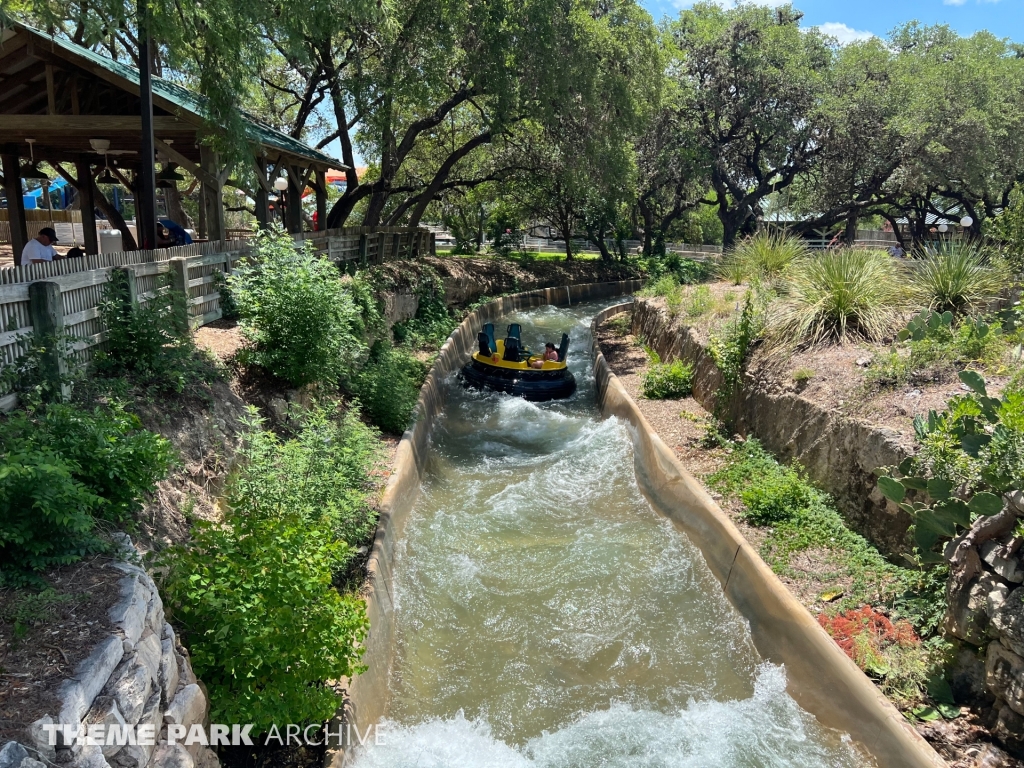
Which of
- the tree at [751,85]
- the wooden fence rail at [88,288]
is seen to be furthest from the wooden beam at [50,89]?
the tree at [751,85]

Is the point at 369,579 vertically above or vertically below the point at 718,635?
above

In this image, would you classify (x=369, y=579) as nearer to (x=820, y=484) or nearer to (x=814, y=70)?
(x=820, y=484)

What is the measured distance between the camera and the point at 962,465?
5047mm

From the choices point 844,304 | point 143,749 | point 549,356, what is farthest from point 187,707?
point 549,356

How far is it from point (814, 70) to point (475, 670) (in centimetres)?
2832

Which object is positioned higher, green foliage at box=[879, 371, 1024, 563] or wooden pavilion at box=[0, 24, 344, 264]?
wooden pavilion at box=[0, 24, 344, 264]

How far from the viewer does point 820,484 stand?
722 cm

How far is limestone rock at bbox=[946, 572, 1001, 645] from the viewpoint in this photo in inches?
175

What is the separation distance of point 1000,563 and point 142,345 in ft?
22.2

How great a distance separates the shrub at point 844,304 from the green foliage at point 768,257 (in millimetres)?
2189

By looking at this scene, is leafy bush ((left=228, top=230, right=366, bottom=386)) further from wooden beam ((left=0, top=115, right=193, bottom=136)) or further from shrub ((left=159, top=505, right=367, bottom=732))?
shrub ((left=159, top=505, right=367, bottom=732))

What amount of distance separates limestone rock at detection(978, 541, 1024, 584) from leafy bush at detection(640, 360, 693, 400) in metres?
6.91

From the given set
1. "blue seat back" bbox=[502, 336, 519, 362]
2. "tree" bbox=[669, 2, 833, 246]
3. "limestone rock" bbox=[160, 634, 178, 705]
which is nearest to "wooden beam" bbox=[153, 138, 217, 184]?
"blue seat back" bbox=[502, 336, 519, 362]

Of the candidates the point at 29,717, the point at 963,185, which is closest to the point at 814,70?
the point at 963,185
